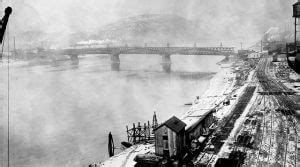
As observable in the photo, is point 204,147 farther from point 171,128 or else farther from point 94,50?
point 94,50

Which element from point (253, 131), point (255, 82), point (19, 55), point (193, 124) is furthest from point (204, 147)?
point (19, 55)

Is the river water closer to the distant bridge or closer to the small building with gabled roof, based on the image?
the small building with gabled roof

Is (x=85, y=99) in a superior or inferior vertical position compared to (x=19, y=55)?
inferior

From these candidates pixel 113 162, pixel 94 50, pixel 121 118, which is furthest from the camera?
pixel 94 50

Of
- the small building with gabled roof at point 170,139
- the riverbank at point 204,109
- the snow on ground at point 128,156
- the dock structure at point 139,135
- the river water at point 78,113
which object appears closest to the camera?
the small building with gabled roof at point 170,139

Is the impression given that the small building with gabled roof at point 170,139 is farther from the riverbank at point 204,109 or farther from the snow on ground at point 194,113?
the snow on ground at point 194,113

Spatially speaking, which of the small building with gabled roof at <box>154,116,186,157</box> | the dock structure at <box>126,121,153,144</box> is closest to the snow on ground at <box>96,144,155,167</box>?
the dock structure at <box>126,121,153,144</box>

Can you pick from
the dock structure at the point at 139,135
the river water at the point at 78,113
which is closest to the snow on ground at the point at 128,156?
the dock structure at the point at 139,135

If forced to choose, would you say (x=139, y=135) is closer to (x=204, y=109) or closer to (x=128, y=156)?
(x=128, y=156)

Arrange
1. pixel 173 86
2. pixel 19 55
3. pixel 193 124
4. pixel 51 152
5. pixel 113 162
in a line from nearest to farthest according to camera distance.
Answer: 1. pixel 113 162
2. pixel 193 124
3. pixel 51 152
4. pixel 173 86
5. pixel 19 55
